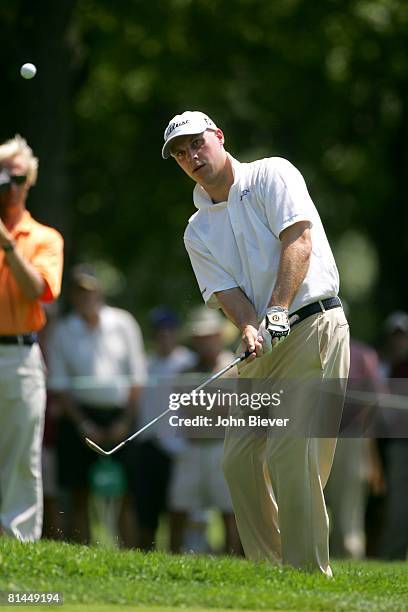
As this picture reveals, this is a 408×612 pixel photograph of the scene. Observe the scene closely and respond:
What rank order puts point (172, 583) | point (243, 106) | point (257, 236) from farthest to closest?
point (243, 106) < point (257, 236) < point (172, 583)

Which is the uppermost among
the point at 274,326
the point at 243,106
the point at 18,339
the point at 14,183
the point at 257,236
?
the point at 243,106

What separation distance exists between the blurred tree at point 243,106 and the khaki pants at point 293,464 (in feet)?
35.4

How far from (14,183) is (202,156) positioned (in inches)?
76.7

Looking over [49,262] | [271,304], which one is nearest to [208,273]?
[271,304]

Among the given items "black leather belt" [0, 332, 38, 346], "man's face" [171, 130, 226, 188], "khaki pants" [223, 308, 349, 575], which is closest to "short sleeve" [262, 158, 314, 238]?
"man's face" [171, 130, 226, 188]

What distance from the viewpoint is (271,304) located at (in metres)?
7.16

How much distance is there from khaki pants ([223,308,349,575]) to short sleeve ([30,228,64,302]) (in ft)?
5.91

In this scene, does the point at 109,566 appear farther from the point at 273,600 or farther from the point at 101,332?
the point at 101,332

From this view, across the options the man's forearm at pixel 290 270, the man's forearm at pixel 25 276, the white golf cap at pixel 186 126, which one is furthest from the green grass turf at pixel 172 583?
the white golf cap at pixel 186 126

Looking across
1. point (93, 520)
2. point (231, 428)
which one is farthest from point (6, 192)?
point (93, 520)

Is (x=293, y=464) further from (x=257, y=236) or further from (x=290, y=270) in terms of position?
(x=257, y=236)

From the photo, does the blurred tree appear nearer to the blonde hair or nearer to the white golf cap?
the blonde hair

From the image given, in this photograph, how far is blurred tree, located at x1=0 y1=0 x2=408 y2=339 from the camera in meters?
19.8

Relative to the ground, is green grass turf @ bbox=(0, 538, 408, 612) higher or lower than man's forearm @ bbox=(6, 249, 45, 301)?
lower
